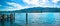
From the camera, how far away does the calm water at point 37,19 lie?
6.41ft

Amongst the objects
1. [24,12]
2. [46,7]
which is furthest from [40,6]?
[24,12]

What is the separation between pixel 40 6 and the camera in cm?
196

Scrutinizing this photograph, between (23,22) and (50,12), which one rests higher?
(50,12)

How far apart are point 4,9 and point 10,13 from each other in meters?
0.12

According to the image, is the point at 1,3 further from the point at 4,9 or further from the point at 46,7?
the point at 46,7

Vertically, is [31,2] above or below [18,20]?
above

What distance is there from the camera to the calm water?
1955mm

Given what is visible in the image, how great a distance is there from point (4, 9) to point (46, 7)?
2.40 ft

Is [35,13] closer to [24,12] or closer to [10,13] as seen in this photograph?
[24,12]

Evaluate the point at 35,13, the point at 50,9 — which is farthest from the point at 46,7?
the point at 35,13

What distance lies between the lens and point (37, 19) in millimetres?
1970

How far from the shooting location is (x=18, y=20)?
6.46 ft

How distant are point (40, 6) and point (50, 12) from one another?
202 millimetres

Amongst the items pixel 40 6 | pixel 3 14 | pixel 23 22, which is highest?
pixel 40 6
